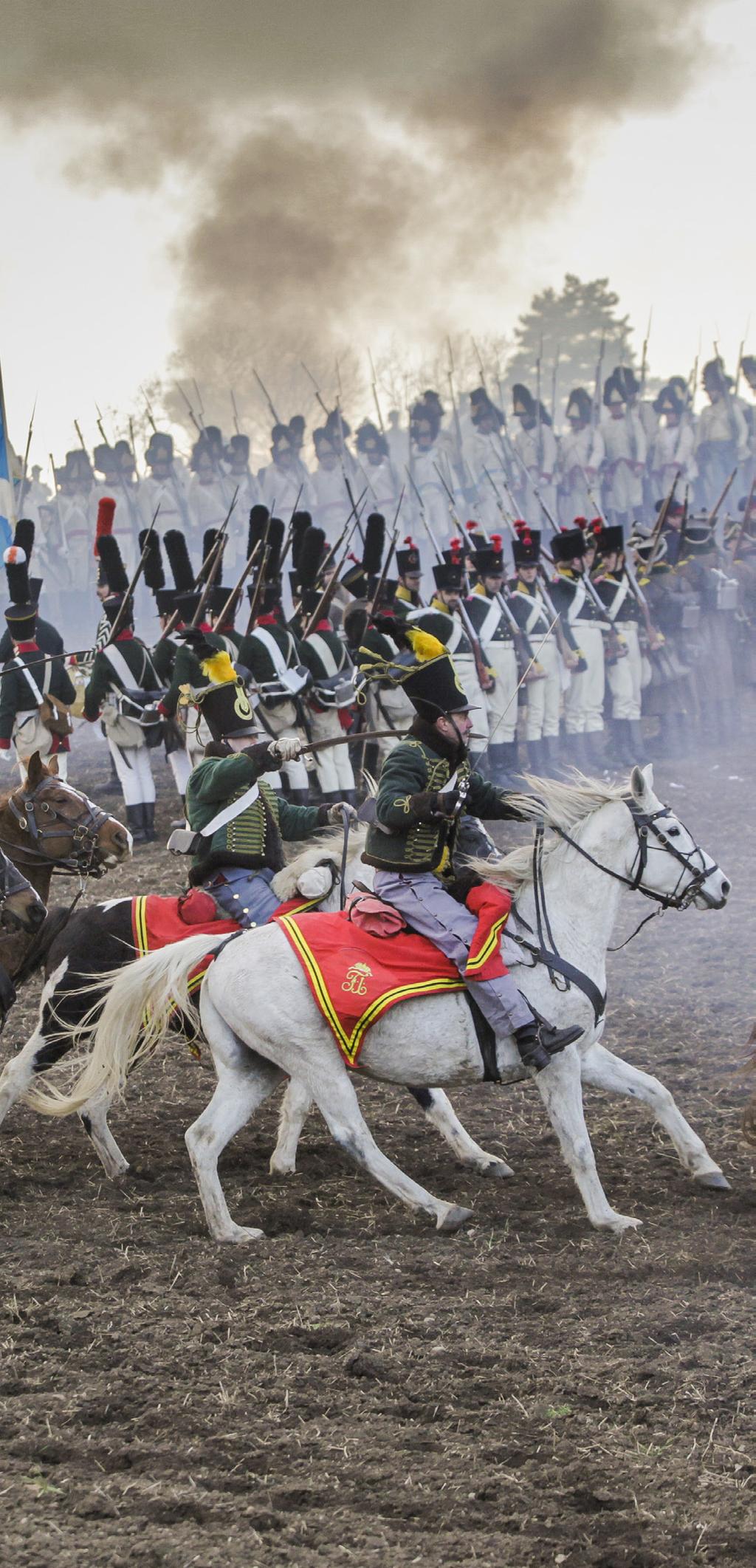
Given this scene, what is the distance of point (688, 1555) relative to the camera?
344 centimetres

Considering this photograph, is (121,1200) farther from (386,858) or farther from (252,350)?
(252,350)

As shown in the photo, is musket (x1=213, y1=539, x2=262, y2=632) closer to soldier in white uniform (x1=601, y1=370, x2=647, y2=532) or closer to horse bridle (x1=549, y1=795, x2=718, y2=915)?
horse bridle (x1=549, y1=795, x2=718, y2=915)

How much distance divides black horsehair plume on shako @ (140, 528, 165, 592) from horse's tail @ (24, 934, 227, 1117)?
8120 mm

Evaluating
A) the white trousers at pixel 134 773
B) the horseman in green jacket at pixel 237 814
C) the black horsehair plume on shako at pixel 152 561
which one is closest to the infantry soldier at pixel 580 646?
the black horsehair plume on shako at pixel 152 561

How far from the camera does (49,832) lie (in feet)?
23.4

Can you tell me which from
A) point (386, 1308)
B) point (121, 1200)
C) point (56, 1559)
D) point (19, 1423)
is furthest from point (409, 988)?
point (56, 1559)

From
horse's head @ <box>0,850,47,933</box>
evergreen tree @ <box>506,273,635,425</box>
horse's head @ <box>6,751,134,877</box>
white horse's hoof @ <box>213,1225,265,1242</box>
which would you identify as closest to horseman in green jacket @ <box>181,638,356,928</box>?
horse's head @ <box>6,751,134,877</box>

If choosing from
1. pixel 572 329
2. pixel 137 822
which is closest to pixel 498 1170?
pixel 137 822

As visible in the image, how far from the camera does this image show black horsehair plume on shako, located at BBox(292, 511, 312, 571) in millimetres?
14445

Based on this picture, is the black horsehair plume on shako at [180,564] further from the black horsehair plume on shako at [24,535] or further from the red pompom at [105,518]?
the black horsehair plume on shako at [24,535]

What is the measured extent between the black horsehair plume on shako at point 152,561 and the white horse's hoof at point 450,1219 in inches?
353

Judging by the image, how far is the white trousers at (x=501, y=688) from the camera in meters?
15.3

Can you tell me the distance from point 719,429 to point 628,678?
40.0ft

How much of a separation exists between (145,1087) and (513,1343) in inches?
141
